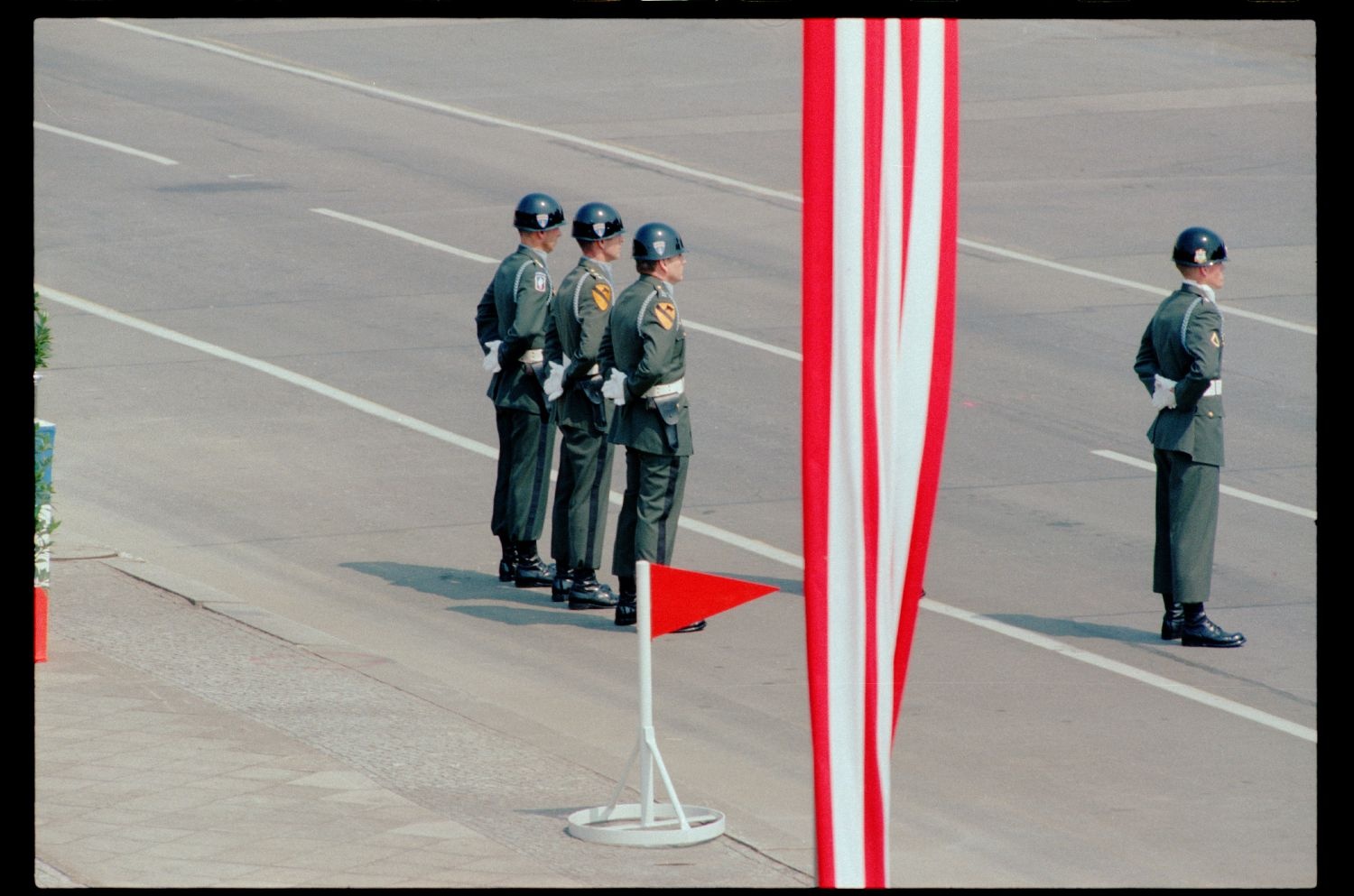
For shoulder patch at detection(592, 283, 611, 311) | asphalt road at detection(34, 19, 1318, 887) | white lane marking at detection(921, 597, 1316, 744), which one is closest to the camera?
asphalt road at detection(34, 19, 1318, 887)

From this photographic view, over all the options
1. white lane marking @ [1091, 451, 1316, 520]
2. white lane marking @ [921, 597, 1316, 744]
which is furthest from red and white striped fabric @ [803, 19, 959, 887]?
white lane marking @ [1091, 451, 1316, 520]

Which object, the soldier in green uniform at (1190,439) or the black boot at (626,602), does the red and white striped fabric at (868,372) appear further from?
the black boot at (626,602)

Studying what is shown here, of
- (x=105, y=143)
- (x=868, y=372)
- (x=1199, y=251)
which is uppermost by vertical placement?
(x=868, y=372)

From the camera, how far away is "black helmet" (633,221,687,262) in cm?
1105

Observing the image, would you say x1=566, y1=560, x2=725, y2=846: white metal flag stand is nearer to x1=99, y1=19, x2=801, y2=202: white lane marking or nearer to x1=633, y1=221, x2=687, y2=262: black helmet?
x1=633, y1=221, x2=687, y2=262: black helmet

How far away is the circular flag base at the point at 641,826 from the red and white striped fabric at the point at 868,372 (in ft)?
8.33

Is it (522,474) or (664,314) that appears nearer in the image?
(664,314)

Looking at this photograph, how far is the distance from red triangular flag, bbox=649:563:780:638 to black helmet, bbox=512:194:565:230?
4.13m

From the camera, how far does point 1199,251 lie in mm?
10719

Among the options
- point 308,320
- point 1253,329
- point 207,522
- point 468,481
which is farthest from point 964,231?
point 207,522

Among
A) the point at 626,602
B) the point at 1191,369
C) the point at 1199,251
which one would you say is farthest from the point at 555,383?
the point at 1199,251

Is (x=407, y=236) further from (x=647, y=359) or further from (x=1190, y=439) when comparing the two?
(x=1190, y=439)

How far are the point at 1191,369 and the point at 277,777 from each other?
5128 mm

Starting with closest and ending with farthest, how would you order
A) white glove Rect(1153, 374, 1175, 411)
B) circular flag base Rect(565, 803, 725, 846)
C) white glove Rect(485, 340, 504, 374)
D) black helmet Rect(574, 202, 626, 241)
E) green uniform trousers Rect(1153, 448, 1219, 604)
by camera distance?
circular flag base Rect(565, 803, 725, 846) < green uniform trousers Rect(1153, 448, 1219, 604) < white glove Rect(1153, 374, 1175, 411) < black helmet Rect(574, 202, 626, 241) < white glove Rect(485, 340, 504, 374)
